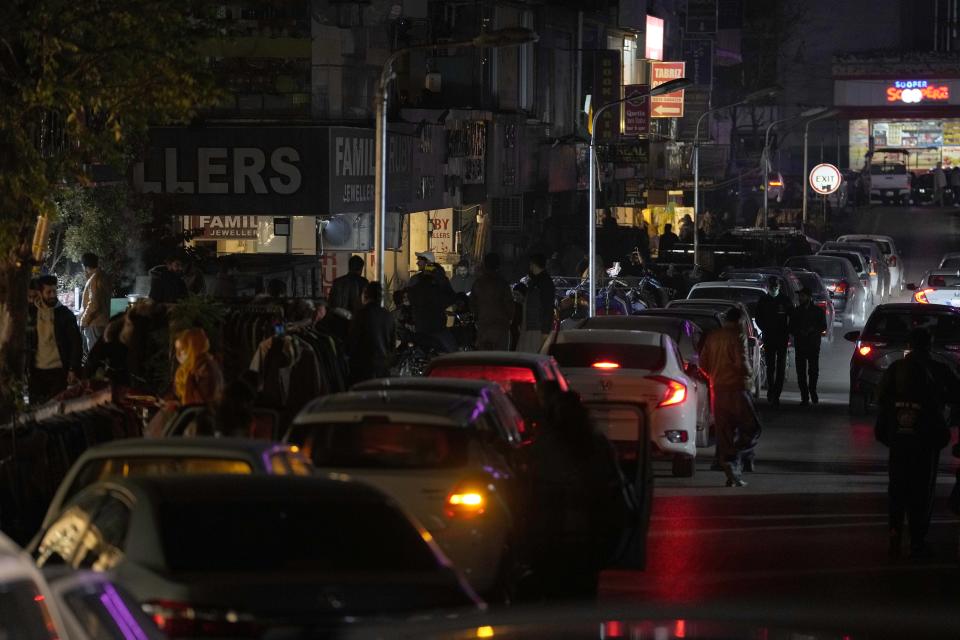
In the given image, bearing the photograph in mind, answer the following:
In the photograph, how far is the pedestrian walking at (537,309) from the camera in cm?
2434

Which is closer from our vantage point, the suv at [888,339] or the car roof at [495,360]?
the car roof at [495,360]

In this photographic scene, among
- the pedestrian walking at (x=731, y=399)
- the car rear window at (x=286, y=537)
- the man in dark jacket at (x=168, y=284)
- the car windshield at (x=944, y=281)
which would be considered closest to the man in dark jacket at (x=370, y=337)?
the man in dark jacket at (x=168, y=284)

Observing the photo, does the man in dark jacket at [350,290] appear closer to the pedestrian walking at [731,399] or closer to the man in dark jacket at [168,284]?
the man in dark jacket at [168,284]

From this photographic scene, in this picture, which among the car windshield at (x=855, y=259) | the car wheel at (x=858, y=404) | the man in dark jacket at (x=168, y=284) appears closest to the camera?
the man in dark jacket at (x=168, y=284)

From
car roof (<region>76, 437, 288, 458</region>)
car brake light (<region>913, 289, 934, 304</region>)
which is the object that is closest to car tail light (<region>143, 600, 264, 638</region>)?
car roof (<region>76, 437, 288, 458</region>)

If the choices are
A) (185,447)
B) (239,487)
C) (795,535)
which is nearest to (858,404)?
(795,535)

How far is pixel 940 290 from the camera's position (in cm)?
3719

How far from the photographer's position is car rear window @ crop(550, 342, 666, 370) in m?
18.2

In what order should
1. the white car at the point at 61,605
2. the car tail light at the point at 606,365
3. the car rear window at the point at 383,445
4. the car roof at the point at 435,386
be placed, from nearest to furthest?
1. the white car at the point at 61,605
2. the car rear window at the point at 383,445
3. the car roof at the point at 435,386
4. the car tail light at the point at 606,365

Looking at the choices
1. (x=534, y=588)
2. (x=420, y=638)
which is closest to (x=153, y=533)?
(x=420, y=638)

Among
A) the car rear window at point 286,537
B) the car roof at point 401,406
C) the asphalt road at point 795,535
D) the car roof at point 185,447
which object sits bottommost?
the asphalt road at point 795,535

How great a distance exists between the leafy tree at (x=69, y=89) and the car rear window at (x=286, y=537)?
240 inches

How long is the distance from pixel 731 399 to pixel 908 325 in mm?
7998

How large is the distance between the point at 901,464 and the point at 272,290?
24.7 feet
